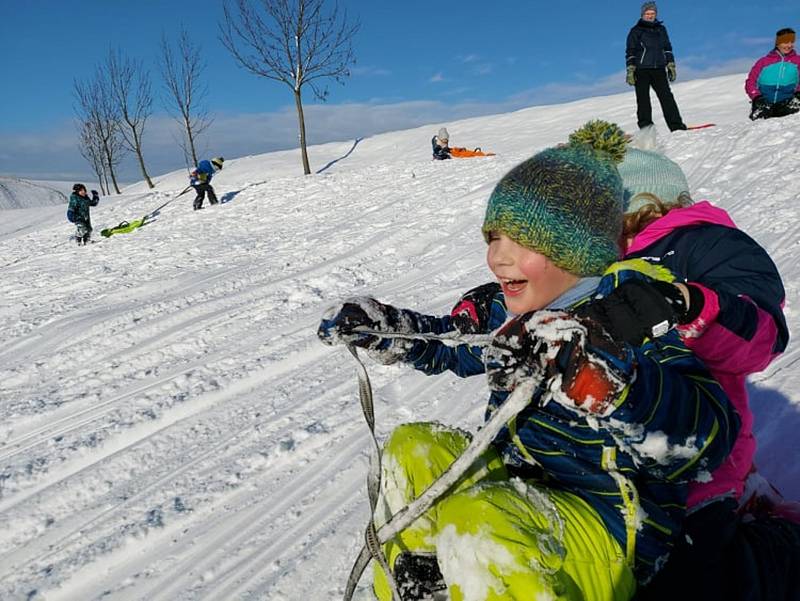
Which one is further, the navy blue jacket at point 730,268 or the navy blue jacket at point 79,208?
the navy blue jacket at point 79,208

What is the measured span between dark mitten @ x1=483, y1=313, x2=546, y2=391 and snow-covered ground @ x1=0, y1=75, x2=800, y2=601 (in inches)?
40.4

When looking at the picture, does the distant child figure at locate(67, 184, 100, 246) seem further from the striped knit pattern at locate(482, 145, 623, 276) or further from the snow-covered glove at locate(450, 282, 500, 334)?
the striped knit pattern at locate(482, 145, 623, 276)

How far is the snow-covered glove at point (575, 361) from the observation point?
3.58 feet

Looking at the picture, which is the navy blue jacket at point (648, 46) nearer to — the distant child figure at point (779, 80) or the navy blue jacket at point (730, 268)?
the distant child figure at point (779, 80)

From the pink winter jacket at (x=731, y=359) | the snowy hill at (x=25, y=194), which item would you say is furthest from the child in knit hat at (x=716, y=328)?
the snowy hill at (x=25, y=194)

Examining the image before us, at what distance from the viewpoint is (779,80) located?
27.1ft

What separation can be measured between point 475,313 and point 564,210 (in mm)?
584

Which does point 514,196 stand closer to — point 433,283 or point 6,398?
point 433,283

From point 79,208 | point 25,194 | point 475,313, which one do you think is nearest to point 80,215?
point 79,208

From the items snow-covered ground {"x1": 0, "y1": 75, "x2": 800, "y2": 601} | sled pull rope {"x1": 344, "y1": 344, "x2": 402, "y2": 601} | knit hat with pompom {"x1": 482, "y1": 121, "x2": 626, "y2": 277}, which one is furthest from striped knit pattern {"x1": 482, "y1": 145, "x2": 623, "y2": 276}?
snow-covered ground {"x1": 0, "y1": 75, "x2": 800, "y2": 601}

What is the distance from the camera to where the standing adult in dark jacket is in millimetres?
8305

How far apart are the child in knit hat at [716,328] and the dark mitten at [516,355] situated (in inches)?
9.0

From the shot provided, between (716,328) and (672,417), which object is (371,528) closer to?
(672,417)

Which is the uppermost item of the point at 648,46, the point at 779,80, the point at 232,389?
the point at 648,46
